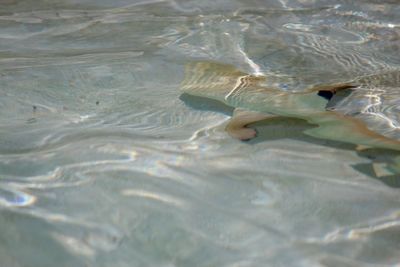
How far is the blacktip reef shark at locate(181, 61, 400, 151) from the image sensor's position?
2.10m

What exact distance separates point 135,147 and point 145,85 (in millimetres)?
734

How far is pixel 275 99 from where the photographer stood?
95.2 inches

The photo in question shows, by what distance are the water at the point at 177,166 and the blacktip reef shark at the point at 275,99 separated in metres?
0.04

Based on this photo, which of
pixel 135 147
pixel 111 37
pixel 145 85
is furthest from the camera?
pixel 111 37

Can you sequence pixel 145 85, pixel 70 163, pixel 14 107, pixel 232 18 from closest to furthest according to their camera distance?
pixel 70 163
pixel 14 107
pixel 145 85
pixel 232 18

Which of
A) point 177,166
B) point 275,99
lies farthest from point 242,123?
point 177,166

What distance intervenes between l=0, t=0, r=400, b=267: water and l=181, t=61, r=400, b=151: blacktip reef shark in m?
0.04

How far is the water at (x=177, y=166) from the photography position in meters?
1.52

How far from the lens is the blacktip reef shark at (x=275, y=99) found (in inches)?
82.5

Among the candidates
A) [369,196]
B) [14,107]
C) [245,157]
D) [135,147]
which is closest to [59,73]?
[14,107]

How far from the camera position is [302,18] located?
4078mm

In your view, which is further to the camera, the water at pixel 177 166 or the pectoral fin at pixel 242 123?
the pectoral fin at pixel 242 123

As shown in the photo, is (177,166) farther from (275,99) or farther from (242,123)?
(275,99)

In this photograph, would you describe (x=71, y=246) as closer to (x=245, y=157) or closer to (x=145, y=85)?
(x=245, y=157)
